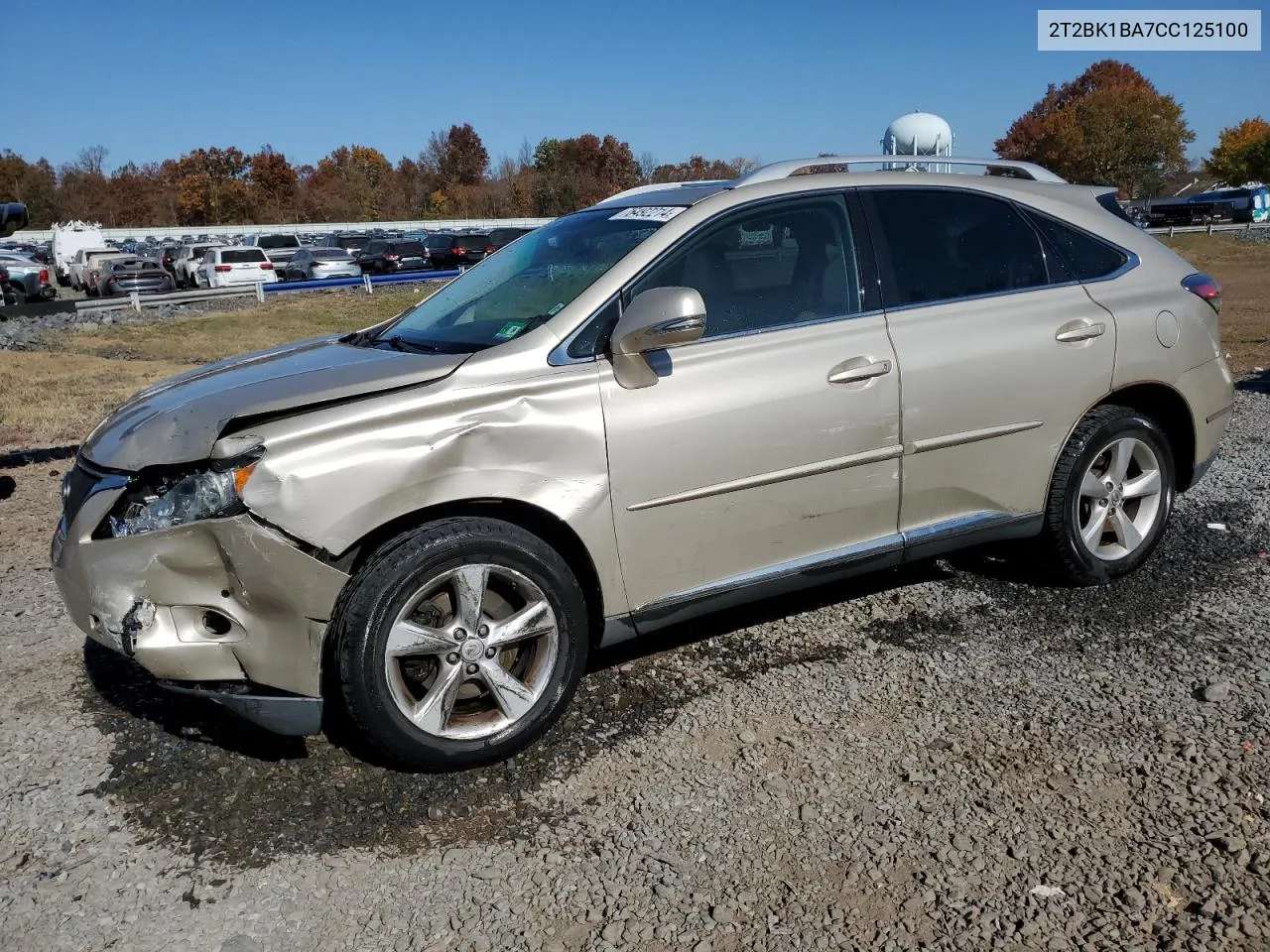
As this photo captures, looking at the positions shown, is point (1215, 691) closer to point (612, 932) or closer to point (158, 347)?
point (612, 932)

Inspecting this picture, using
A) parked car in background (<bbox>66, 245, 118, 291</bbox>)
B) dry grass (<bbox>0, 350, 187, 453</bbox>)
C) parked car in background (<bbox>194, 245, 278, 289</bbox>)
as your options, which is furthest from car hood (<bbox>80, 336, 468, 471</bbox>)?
parked car in background (<bbox>66, 245, 118, 291</bbox>)

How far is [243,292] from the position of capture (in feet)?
90.6

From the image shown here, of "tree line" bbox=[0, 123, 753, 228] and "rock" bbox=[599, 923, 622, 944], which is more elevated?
"tree line" bbox=[0, 123, 753, 228]

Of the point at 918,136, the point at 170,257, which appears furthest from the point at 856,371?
the point at 170,257

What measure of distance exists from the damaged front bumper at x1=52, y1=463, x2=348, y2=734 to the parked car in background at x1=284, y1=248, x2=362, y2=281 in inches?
1197

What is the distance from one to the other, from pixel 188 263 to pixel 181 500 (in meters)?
36.2

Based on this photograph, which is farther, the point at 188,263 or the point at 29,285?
the point at 188,263

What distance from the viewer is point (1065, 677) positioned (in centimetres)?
384

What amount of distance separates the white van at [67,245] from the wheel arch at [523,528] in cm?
4335

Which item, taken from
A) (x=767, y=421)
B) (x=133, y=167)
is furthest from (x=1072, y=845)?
(x=133, y=167)

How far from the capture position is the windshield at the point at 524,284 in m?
3.74

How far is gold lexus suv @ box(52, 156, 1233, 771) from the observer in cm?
310

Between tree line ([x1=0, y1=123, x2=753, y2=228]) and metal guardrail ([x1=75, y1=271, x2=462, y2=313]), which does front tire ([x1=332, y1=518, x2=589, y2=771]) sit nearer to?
metal guardrail ([x1=75, y1=271, x2=462, y2=313])

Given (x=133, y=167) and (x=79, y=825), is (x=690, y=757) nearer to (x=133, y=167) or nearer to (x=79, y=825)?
(x=79, y=825)
